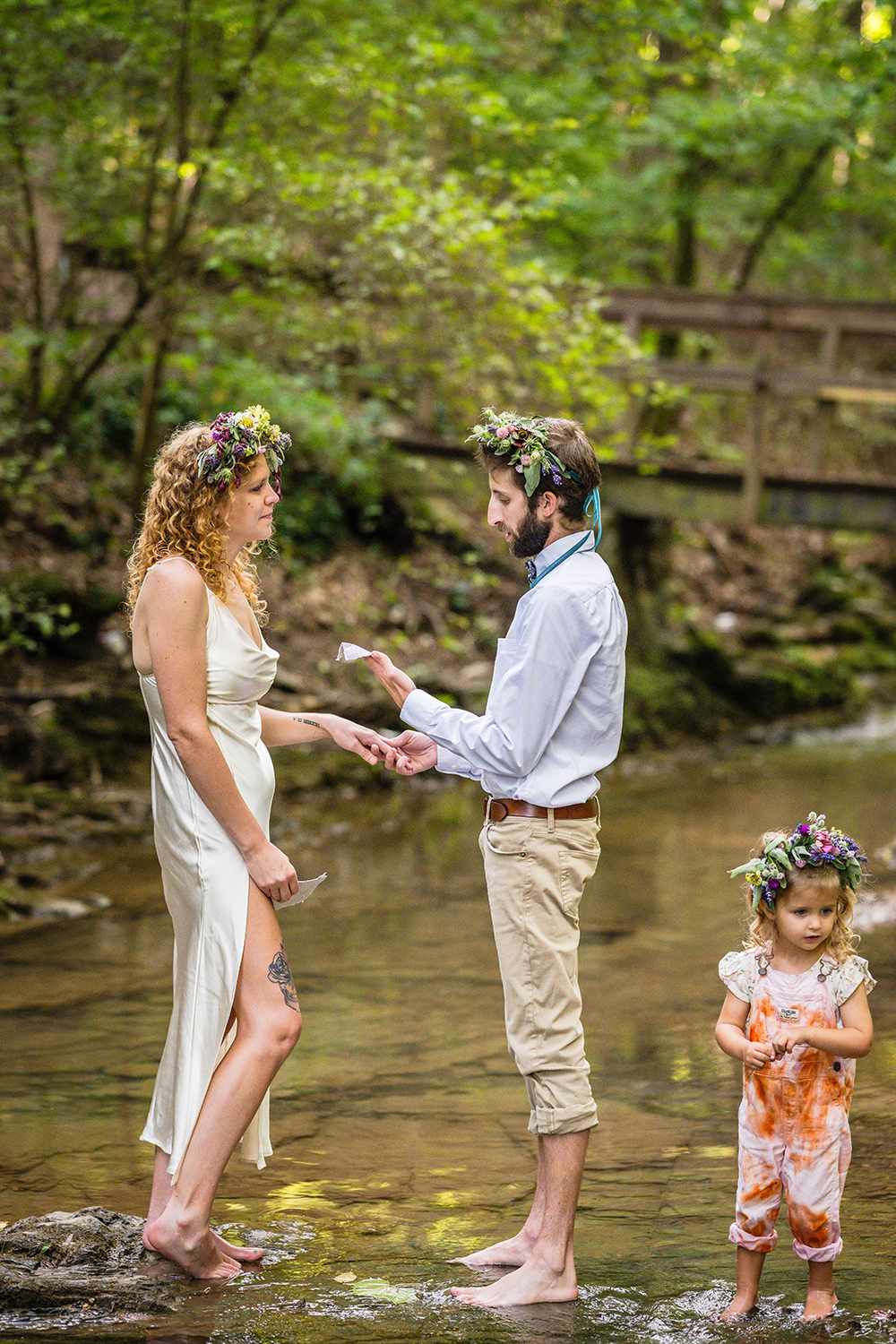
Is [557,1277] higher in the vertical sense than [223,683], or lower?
lower

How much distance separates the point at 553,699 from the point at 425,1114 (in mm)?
1971

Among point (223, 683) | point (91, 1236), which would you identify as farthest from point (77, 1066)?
point (223, 683)

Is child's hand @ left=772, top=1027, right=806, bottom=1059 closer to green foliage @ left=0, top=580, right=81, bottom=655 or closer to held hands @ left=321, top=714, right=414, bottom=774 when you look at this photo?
held hands @ left=321, top=714, right=414, bottom=774

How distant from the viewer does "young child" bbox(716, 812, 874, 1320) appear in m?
2.96

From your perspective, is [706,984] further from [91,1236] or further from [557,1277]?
[91,1236]

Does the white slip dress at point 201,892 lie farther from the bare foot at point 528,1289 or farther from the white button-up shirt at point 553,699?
the bare foot at point 528,1289

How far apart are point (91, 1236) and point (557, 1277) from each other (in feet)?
3.68

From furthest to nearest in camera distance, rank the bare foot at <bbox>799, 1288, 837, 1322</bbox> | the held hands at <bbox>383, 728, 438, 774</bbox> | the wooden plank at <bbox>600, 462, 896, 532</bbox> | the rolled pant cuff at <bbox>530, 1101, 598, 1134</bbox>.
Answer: the wooden plank at <bbox>600, 462, 896, 532</bbox> < the held hands at <bbox>383, 728, 438, 774</bbox> < the rolled pant cuff at <bbox>530, 1101, 598, 1134</bbox> < the bare foot at <bbox>799, 1288, 837, 1322</bbox>

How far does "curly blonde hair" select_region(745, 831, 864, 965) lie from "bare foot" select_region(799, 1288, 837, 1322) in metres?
0.72

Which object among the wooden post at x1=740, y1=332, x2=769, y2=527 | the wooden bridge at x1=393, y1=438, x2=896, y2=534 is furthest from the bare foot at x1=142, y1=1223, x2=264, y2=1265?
the wooden post at x1=740, y1=332, x2=769, y2=527

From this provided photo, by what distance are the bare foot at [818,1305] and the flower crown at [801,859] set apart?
0.84 meters

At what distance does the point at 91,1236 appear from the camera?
3.21m

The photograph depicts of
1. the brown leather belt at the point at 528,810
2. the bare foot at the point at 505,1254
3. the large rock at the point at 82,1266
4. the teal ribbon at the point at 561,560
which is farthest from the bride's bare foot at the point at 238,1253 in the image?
the teal ribbon at the point at 561,560

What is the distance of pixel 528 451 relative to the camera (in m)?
3.19
